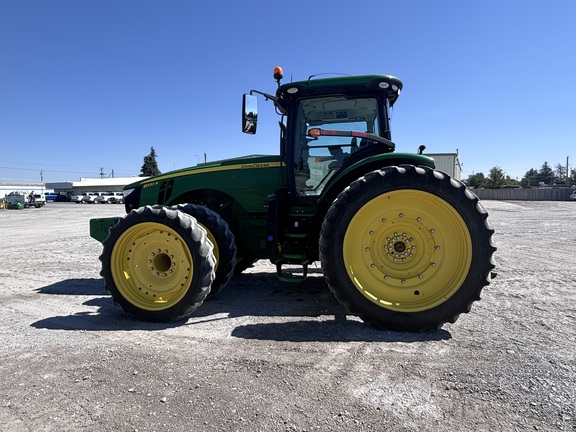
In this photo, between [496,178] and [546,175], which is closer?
[496,178]

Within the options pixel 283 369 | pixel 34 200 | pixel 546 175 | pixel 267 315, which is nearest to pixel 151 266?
pixel 267 315

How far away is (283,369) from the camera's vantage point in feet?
8.78

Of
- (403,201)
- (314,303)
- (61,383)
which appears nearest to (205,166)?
(314,303)

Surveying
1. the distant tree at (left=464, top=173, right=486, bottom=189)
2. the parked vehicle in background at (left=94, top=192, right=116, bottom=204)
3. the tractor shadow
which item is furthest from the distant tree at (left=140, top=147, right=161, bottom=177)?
the tractor shadow

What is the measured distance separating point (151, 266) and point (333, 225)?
212 centimetres

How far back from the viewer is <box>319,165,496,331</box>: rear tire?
3297 mm

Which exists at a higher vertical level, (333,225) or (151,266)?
(333,225)

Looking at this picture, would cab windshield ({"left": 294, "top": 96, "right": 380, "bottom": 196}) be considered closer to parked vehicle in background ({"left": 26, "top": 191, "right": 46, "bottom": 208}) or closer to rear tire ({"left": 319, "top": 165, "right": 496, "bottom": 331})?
rear tire ({"left": 319, "top": 165, "right": 496, "bottom": 331})

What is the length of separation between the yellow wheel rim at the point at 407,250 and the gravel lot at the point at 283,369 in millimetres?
393

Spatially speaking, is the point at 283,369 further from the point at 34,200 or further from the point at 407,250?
the point at 34,200

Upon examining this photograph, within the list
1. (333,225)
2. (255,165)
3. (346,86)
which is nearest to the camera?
(333,225)

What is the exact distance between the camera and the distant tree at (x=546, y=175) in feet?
317

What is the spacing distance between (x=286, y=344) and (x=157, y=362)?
3.60 feet

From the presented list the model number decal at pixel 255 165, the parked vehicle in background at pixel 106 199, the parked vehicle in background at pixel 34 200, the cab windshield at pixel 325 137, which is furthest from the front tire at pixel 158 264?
the parked vehicle in background at pixel 106 199
